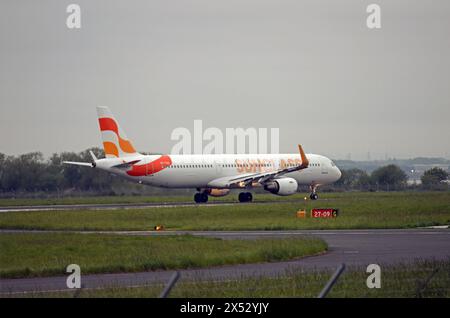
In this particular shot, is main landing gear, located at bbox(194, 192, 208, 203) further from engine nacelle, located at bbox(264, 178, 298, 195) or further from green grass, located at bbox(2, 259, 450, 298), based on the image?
green grass, located at bbox(2, 259, 450, 298)

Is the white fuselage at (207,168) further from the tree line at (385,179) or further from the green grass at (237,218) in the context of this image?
the tree line at (385,179)

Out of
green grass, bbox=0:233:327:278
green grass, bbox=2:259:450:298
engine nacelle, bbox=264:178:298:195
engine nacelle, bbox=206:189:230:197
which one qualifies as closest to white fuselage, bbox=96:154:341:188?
engine nacelle, bbox=206:189:230:197

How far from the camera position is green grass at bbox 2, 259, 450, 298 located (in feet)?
78.7

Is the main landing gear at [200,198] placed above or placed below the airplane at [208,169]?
below

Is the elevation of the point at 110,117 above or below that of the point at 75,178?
above

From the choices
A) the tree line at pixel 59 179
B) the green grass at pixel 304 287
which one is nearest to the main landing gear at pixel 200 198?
the tree line at pixel 59 179

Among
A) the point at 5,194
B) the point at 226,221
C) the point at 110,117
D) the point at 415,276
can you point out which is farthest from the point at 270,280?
the point at 5,194

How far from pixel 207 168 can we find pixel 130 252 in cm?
5019

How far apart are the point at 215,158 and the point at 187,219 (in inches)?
1091

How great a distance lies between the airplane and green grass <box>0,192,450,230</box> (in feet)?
44.3

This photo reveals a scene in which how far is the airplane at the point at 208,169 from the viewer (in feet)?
276

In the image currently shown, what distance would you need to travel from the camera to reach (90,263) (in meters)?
34.5

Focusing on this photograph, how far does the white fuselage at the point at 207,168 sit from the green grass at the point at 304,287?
183ft
